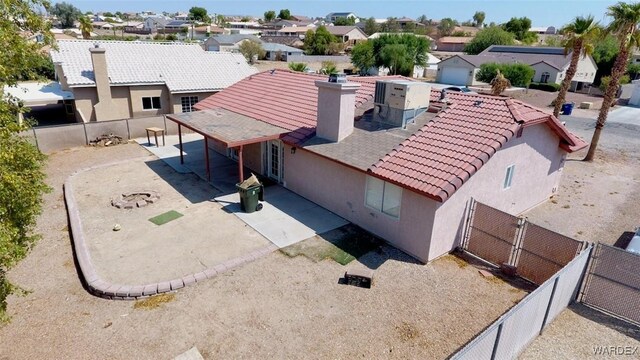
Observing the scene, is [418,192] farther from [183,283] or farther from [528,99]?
[528,99]

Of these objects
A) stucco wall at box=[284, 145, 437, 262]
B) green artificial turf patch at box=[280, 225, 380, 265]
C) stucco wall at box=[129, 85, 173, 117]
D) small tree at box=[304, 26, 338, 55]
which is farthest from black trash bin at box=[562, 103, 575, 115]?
small tree at box=[304, 26, 338, 55]

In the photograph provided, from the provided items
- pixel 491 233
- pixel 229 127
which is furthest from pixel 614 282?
pixel 229 127

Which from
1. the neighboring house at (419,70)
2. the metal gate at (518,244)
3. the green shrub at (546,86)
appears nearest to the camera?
the metal gate at (518,244)

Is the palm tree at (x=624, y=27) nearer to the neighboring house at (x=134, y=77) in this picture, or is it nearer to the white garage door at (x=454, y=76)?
the neighboring house at (x=134, y=77)

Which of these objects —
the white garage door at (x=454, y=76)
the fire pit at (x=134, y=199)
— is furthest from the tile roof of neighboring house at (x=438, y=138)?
the white garage door at (x=454, y=76)

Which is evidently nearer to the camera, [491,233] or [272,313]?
[272,313]

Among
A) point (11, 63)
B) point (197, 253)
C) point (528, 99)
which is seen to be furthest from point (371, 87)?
point (528, 99)

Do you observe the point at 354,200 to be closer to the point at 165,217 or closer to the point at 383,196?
the point at 383,196
